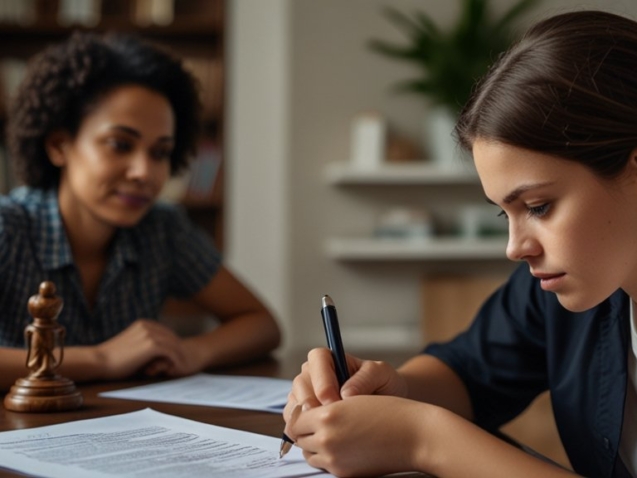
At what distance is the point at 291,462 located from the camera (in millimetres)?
869

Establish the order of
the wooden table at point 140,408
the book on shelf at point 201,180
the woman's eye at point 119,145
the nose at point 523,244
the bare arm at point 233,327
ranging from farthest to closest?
the book on shelf at point 201,180, the woman's eye at point 119,145, the bare arm at point 233,327, the wooden table at point 140,408, the nose at point 523,244

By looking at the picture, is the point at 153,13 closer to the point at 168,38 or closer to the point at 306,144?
the point at 168,38

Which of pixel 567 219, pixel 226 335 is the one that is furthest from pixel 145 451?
pixel 226 335

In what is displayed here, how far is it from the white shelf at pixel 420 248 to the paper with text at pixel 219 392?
252 centimetres

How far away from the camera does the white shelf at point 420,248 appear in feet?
12.7

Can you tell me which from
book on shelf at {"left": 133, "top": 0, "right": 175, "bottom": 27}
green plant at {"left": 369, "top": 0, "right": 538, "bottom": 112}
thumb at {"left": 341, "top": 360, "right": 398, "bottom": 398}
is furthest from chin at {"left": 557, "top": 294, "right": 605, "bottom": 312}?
book on shelf at {"left": 133, "top": 0, "right": 175, "bottom": 27}

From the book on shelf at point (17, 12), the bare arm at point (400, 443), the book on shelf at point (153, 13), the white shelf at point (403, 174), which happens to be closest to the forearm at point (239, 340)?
the bare arm at point (400, 443)

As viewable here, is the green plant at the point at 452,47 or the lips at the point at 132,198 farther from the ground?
the green plant at the point at 452,47

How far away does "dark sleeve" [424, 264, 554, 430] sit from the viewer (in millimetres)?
1227

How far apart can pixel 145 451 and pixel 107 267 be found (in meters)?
0.92

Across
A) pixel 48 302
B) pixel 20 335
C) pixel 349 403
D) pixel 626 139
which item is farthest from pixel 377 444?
pixel 20 335

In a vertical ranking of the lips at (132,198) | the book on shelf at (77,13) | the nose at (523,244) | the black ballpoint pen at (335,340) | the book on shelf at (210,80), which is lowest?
the black ballpoint pen at (335,340)

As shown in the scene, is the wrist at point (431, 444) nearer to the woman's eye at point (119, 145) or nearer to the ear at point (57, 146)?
the woman's eye at point (119, 145)

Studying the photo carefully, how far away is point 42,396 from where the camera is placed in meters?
1.10
